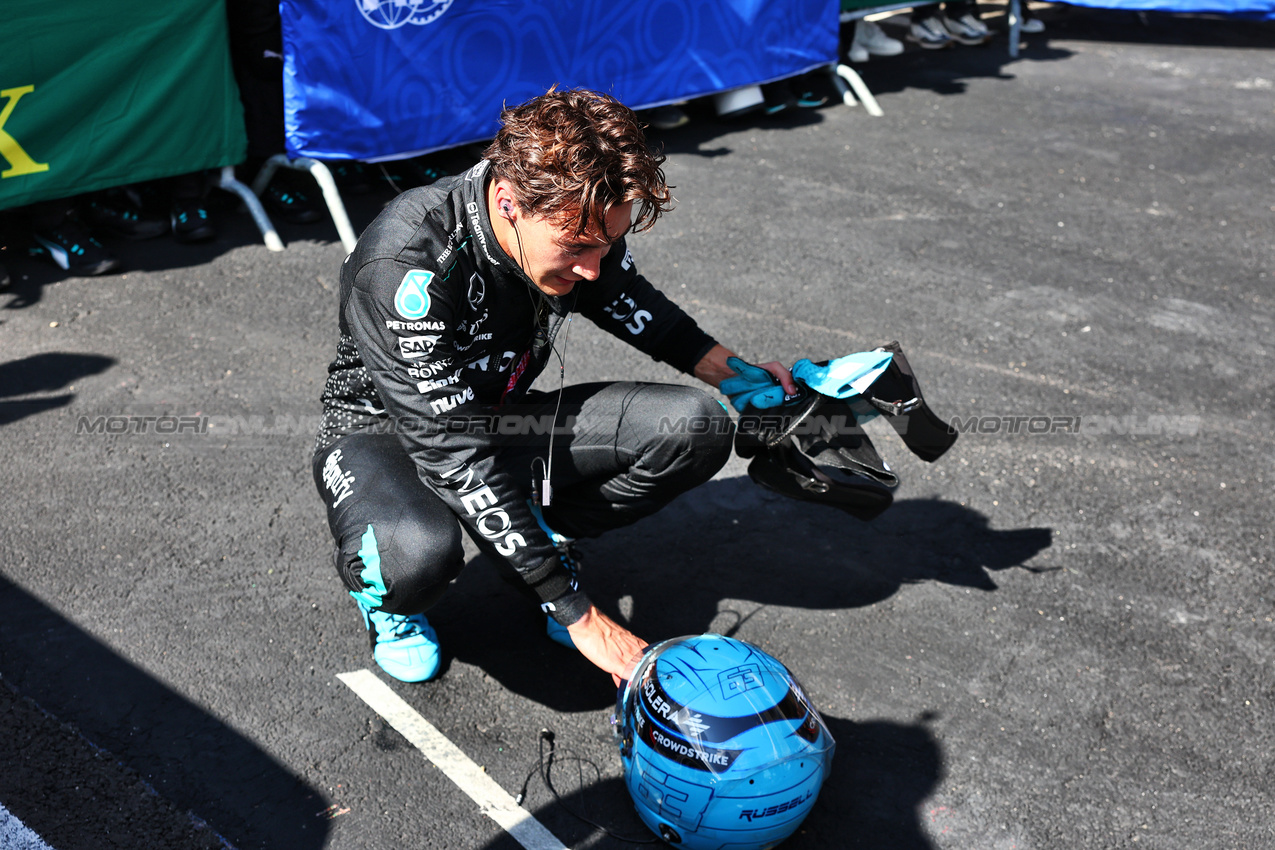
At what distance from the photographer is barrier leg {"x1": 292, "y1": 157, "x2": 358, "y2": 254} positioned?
5.55 meters

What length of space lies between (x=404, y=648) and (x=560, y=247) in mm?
1353

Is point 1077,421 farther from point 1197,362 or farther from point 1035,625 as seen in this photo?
point 1035,625

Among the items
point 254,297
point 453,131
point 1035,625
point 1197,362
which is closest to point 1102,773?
point 1035,625

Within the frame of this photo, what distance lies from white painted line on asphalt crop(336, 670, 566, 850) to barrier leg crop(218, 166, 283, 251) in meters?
3.29

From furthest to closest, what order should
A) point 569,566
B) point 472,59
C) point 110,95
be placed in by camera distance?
point 472,59 < point 110,95 < point 569,566

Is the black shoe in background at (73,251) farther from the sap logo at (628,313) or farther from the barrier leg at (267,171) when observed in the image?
the sap logo at (628,313)

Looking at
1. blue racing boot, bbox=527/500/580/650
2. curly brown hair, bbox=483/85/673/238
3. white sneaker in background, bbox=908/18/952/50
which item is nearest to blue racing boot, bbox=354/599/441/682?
blue racing boot, bbox=527/500/580/650

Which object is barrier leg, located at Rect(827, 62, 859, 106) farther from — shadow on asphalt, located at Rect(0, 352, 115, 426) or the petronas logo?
shadow on asphalt, located at Rect(0, 352, 115, 426)

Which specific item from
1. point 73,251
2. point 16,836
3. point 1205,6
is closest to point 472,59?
point 73,251

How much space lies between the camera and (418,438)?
8.56ft

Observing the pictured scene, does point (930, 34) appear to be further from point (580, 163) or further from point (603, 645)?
point (603, 645)

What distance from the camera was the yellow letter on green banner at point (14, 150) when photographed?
4.77 metres

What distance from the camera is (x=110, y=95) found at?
512 centimetres

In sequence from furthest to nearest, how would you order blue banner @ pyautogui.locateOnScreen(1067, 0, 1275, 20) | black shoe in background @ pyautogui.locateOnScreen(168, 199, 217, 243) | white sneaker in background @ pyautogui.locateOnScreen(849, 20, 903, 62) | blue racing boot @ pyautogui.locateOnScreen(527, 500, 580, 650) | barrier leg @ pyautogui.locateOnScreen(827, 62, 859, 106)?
1. blue banner @ pyautogui.locateOnScreen(1067, 0, 1275, 20)
2. white sneaker in background @ pyautogui.locateOnScreen(849, 20, 903, 62)
3. barrier leg @ pyautogui.locateOnScreen(827, 62, 859, 106)
4. black shoe in background @ pyautogui.locateOnScreen(168, 199, 217, 243)
5. blue racing boot @ pyautogui.locateOnScreen(527, 500, 580, 650)
